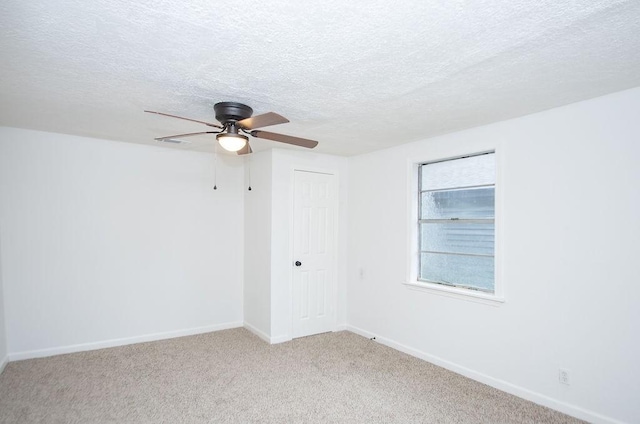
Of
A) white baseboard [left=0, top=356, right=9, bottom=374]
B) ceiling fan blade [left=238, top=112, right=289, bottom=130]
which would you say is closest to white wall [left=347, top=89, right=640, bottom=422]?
ceiling fan blade [left=238, top=112, right=289, bottom=130]

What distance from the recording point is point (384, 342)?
435cm

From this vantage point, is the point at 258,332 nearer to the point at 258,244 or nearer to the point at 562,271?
the point at 258,244

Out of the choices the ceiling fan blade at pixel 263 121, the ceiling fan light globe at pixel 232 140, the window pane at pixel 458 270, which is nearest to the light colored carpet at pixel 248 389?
the window pane at pixel 458 270

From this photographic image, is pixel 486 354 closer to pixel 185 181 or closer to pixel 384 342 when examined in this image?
pixel 384 342

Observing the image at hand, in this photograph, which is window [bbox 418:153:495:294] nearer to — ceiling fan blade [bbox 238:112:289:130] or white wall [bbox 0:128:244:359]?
ceiling fan blade [bbox 238:112:289:130]

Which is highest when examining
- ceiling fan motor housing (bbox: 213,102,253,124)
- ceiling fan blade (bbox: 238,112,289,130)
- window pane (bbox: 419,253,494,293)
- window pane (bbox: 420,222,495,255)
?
ceiling fan motor housing (bbox: 213,102,253,124)

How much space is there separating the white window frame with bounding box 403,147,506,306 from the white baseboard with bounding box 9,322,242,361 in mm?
2575

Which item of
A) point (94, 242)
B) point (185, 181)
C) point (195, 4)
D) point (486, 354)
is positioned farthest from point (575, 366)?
point (94, 242)

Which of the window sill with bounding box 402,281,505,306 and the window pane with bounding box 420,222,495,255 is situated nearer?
the window sill with bounding box 402,281,505,306

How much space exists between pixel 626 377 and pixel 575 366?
0.30m

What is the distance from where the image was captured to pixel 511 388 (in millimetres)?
3100

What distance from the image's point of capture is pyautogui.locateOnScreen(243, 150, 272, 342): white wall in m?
4.50

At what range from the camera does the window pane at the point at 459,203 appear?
349 centimetres

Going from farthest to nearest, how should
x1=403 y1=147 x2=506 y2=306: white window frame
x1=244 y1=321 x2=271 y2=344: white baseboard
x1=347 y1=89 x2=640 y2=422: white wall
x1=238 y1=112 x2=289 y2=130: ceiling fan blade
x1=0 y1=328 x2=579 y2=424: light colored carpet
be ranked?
1. x1=244 y1=321 x2=271 y2=344: white baseboard
2. x1=403 y1=147 x2=506 y2=306: white window frame
3. x1=0 y1=328 x2=579 y2=424: light colored carpet
4. x1=347 y1=89 x2=640 y2=422: white wall
5. x1=238 y1=112 x2=289 y2=130: ceiling fan blade
